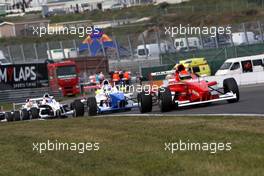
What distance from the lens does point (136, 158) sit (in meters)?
10.5

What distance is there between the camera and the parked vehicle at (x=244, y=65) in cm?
3912

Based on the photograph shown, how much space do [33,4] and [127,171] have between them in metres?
147

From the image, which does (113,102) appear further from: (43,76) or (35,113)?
(43,76)

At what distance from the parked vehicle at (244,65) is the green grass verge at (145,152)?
23492mm

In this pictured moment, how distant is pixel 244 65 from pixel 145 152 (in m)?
29.4

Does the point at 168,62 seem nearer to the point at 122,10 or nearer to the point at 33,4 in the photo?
the point at 122,10

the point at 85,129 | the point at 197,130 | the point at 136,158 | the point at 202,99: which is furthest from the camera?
the point at 202,99

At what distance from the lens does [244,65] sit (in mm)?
39719

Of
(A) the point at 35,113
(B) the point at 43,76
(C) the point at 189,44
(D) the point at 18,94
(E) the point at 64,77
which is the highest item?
(C) the point at 189,44

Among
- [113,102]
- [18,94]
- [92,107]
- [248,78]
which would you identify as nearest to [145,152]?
[92,107]

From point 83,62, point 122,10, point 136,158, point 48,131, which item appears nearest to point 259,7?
point 122,10

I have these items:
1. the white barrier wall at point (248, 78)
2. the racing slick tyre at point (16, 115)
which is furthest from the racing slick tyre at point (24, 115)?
the white barrier wall at point (248, 78)

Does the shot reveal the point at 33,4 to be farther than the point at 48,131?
Yes

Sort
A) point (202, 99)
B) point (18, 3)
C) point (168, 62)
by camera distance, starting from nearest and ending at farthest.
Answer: point (202, 99) → point (168, 62) → point (18, 3)
